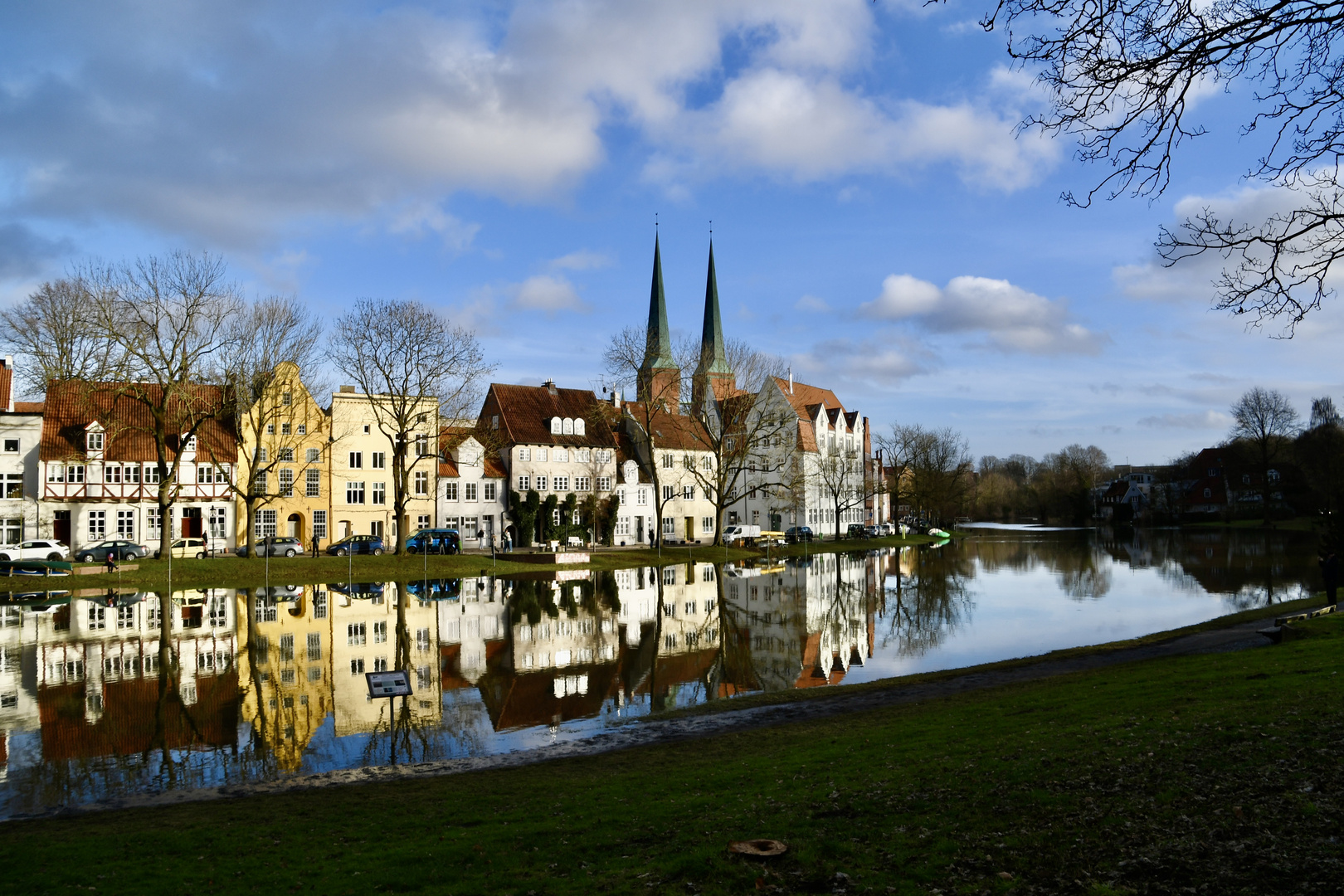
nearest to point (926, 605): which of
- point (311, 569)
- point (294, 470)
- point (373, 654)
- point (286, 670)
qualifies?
point (373, 654)

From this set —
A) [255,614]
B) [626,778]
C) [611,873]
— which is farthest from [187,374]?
[611,873]

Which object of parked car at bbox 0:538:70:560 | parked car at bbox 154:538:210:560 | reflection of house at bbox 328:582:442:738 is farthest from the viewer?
parked car at bbox 154:538:210:560

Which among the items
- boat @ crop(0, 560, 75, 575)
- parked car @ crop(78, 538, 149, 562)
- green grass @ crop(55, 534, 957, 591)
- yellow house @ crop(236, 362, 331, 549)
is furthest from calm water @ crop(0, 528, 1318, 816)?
yellow house @ crop(236, 362, 331, 549)

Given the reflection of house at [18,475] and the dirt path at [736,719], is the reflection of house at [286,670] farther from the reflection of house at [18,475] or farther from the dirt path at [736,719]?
the reflection of house at [18,475]

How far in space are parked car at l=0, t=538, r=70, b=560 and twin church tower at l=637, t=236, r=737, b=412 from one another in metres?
33.6

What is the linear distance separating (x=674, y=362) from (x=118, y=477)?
2005 inches

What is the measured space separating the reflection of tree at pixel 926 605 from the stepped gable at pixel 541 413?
87.8 feet

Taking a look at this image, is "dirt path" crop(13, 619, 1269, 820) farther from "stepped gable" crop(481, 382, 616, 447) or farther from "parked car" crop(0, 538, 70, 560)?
"stepped gable" crop(481, 382, 616, 447)

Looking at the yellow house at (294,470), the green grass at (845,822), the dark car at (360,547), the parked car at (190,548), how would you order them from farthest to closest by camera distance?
1. the yellow house at (294,470)
2. the dark car at (360,547)
3. the parked car at (190,548)
4. the green grass at (845,822)

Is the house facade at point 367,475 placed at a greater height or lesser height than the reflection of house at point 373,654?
greater

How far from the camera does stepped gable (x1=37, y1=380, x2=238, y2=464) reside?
165 feet

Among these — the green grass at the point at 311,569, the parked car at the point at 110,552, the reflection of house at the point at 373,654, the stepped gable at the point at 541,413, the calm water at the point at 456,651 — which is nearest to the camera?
the calm water at the point at 456,651

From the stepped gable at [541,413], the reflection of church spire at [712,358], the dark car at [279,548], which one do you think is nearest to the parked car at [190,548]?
the dark car at [279,548]

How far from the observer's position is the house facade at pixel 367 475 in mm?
60094
